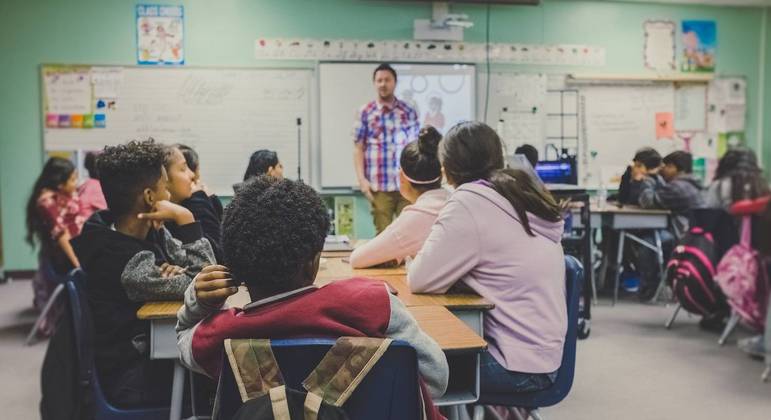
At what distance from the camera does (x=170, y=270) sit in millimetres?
1913

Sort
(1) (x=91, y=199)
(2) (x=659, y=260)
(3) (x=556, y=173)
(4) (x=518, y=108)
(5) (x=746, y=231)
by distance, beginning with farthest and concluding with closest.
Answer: (4) (x=518, y=108), (2) (x=659, y=260), (3) (x=556, y=173), (1) (x=91, y=199), (5) (x=746, y=231)

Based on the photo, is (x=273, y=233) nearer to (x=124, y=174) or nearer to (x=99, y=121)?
(x=124, y=174)

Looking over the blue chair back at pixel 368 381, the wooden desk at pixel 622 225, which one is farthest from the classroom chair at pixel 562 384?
the wooden desk at pixel 622 225

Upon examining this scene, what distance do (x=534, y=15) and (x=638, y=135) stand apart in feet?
4.93

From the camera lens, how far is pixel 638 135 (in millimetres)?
6625

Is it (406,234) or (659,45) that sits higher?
(659,45)

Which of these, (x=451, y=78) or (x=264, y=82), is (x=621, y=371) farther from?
(x=264, y=82)

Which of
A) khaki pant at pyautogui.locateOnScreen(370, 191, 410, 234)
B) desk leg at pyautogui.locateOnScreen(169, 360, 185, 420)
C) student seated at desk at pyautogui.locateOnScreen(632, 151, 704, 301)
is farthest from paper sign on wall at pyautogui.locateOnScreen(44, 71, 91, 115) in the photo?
student seated at desk at pyautogui.locateOnScreen(632, 151, 704, 301)

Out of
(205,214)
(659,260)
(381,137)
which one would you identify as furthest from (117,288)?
(659,260)

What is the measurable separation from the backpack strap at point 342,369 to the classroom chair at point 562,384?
39.2 inches

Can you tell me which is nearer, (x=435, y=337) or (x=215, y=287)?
(x=215, y=287)

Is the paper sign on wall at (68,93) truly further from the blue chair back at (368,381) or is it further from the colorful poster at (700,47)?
the blue chair back at (368,381)

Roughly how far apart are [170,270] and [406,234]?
0.82 meters

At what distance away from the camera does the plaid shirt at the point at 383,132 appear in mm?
5219
